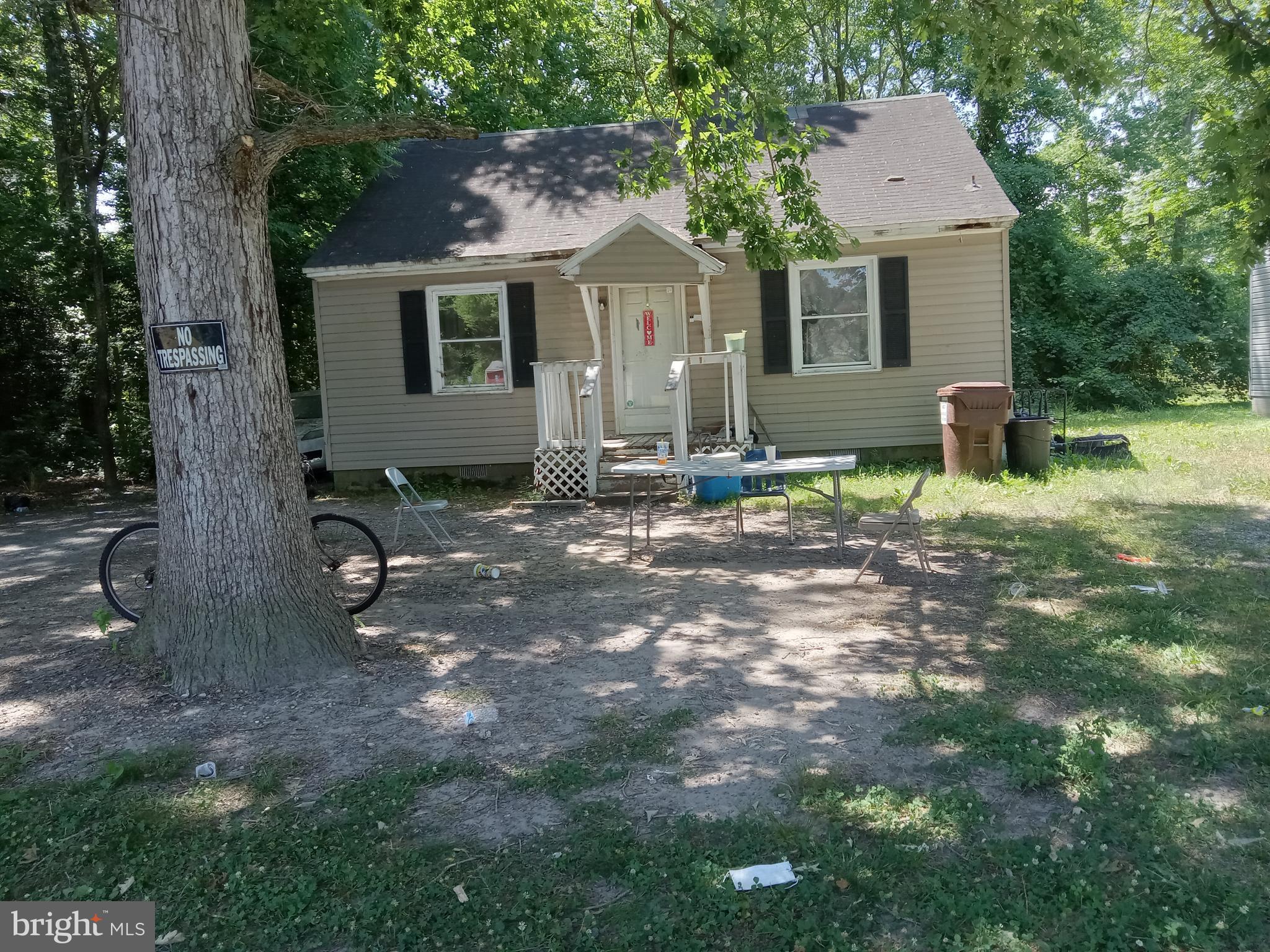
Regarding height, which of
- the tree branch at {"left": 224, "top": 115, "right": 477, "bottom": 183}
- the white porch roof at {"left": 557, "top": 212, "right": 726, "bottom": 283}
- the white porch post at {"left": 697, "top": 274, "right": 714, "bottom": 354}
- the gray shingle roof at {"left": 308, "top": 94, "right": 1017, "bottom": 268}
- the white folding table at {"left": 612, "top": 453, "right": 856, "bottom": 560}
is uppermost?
the gray shingle roof at {"left": 308, "top": 94, "right": 1017, "bottom": 268}

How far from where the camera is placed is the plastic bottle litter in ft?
14.5

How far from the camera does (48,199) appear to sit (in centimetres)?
1307

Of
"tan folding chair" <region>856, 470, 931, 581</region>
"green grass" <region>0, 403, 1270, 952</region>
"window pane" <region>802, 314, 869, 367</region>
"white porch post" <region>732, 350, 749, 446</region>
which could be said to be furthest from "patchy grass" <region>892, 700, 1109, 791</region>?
"window pane" <region>802, 314, 869, 367</region>

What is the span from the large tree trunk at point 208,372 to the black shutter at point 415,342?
776 cm

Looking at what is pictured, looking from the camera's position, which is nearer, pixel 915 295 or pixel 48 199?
pixel 915 295

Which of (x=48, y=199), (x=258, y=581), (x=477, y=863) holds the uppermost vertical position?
(x=48, y=199)

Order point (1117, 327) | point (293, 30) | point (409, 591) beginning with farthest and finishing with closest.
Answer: point (1117, 327)
point (293, 30)
point (409, 591)

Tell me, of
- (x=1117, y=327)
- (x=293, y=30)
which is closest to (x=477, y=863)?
(x=293, y=30)

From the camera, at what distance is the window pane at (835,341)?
12281mm

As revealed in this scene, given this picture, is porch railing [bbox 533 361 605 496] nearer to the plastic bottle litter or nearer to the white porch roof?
the white porch roof

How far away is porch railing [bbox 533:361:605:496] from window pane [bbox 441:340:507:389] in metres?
1.23

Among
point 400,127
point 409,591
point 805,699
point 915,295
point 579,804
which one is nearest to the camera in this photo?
point 579,804

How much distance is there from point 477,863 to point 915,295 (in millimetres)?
10366

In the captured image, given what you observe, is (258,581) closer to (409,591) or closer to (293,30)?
(409,591)
